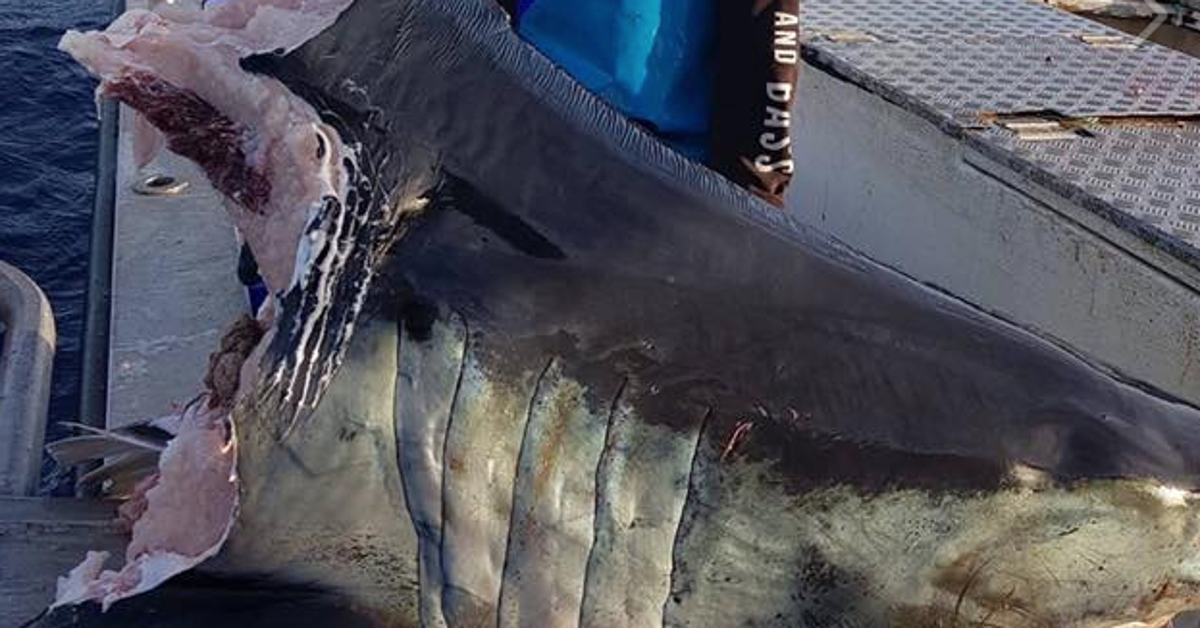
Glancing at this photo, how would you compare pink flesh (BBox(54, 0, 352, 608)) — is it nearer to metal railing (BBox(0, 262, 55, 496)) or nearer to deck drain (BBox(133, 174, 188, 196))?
metal railing (BBox(0, 262, 55, 496))

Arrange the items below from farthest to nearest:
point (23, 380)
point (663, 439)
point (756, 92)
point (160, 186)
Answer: point (160, 186)
point (23, 380)
point (756, 92)
point (663, 439)

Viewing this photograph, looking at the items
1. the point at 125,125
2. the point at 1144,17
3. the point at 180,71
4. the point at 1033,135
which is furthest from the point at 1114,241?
the point at 1144,17

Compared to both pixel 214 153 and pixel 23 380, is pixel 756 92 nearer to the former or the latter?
pixel 214 153

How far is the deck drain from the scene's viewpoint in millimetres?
4379

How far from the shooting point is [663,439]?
1793mm

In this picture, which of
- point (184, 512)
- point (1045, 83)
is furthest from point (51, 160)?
point (184, 512)

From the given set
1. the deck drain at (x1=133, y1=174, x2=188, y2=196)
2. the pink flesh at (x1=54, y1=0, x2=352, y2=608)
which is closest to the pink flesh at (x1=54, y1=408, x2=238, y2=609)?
the pink flesh at (x1=54, y1=0, x2=352, y2=608)

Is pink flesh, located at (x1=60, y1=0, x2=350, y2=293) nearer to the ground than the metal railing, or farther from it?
farther from it

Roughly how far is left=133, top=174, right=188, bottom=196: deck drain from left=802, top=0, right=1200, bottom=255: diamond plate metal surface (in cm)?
190

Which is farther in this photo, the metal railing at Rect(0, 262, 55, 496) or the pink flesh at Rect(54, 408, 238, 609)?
the metal railing at Rect(0, 262, 55, 496)

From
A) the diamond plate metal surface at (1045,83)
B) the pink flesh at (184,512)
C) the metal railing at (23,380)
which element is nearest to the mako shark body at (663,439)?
the pink flesh at (184,512)

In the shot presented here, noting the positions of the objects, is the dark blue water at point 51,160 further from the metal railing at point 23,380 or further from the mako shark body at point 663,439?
the mako shark body at point 663,439

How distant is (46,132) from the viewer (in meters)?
6.96

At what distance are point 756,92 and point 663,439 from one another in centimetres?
119
